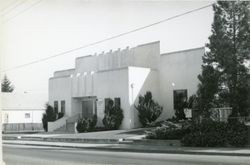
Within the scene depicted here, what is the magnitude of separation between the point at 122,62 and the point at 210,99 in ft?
58.7

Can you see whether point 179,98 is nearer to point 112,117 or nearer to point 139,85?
point 139,85

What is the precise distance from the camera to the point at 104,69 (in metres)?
42.7

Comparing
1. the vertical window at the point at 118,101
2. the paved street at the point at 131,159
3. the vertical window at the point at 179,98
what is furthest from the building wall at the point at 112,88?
the paved street at the point at 131,159

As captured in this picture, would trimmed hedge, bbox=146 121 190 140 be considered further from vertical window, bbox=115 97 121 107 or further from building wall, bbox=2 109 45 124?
building wall, bbox=2 109 45 124

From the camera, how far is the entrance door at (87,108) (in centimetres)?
4134

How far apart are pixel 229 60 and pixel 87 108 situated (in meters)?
21.5

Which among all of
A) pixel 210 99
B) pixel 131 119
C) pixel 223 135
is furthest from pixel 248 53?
pixel 131 119

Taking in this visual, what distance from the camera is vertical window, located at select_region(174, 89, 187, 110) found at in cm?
3550

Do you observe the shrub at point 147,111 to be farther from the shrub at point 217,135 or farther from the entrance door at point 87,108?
the shrub at point 217,135

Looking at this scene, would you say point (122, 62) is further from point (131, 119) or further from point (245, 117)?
point (245, 117)

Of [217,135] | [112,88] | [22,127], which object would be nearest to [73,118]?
[112,88]

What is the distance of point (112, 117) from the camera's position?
36094 millimetres

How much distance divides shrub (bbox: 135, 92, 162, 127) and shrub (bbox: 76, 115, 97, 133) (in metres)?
4.63

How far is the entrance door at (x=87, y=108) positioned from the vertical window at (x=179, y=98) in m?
9.20
